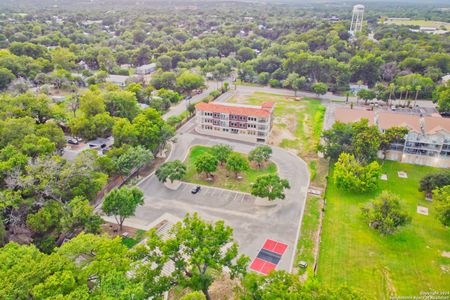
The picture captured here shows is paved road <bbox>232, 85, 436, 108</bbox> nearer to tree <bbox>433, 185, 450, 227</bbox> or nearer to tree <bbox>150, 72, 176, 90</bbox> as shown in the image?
tree <bbox>150, 72, 176, 90</bbox>

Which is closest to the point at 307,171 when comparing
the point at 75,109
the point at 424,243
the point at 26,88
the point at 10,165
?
the point at 424,243

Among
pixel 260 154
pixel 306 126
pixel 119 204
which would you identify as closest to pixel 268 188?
pixel 260 154

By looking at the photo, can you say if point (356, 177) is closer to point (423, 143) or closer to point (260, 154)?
point (260, 154)

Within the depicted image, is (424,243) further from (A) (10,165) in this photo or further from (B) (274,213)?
(A) (10,165)

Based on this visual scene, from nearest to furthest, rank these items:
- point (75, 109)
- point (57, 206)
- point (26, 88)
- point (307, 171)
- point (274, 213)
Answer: point (57, 206) < point (274, 213) < point (307, 171) < point (75, 109) < point (26, 88)

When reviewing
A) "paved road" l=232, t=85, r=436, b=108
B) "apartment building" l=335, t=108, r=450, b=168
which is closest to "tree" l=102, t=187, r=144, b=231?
"apartment building" l=335, t=108, r=450, b=168

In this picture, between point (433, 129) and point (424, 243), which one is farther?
point (433, 129)
